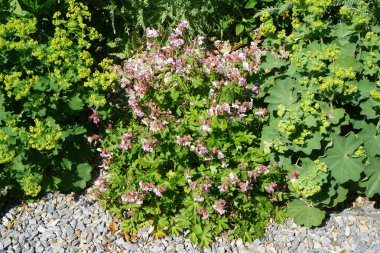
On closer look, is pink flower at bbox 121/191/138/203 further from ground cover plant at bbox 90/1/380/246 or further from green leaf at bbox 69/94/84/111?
green leaf at bbox 69/94/84/111

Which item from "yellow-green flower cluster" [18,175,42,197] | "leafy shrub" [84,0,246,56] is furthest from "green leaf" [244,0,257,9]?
"yellow-green flower cluster" [18,175,42,197]

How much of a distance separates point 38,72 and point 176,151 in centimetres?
134

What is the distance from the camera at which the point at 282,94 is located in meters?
3.55

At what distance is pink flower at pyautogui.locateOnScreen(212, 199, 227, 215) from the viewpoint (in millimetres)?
3305

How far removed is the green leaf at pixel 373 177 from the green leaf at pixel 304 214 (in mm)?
373

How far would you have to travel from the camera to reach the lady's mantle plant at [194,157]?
3.45 metres

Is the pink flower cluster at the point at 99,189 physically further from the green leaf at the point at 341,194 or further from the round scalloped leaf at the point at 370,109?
the round scalloped leaf at the point at 370,109

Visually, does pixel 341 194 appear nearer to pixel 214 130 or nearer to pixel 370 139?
pixel 370 139

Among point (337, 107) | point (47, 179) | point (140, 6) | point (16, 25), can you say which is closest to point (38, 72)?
point (16, 25)

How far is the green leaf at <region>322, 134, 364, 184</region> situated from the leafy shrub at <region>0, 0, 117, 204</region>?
1.77m

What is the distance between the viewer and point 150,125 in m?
3.57

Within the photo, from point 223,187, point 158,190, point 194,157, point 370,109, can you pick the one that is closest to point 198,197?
point 223,187

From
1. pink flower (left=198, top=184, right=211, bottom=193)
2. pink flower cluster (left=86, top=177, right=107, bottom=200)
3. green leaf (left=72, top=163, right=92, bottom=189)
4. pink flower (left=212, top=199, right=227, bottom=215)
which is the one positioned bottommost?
green leaf (left=72, top=163, right=92, bottom=189)

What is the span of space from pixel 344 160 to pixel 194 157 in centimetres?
109
